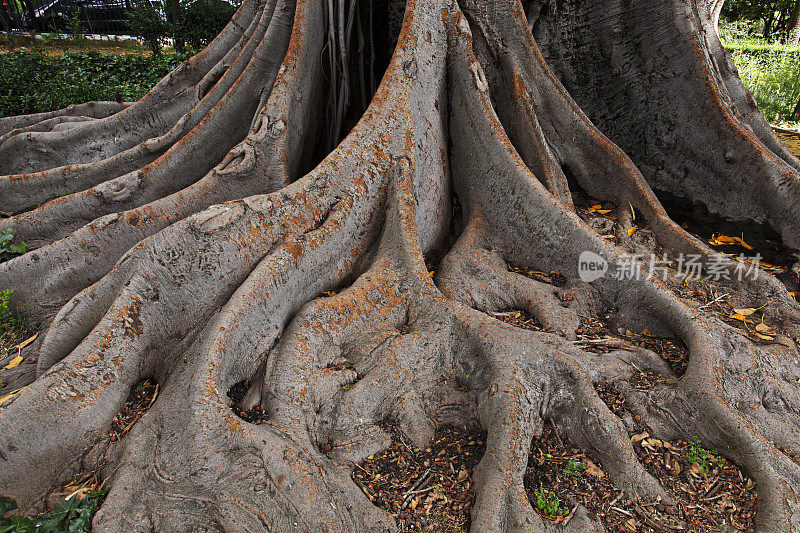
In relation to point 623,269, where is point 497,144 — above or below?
above

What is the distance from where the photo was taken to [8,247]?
3633mm

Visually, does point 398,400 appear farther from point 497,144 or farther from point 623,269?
point 497,144

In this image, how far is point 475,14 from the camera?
13.3 feet

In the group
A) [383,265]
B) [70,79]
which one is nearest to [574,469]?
[383,265]

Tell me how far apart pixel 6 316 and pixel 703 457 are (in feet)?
13.4

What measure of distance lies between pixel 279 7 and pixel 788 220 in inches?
185

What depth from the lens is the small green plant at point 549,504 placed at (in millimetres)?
2045

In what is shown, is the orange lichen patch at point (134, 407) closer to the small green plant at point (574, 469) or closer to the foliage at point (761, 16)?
the small green plant at point (574, 469)

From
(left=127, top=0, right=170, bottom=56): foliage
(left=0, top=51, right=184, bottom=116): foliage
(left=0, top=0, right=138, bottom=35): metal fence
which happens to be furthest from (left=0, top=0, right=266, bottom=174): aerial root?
(left=0, top=0, right=138, bottom=35): metal fence

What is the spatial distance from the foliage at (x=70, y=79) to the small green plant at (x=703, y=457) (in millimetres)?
8534

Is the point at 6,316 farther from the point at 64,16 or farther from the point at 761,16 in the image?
the point at 761,16

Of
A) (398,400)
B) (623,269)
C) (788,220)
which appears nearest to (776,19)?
(788,220)

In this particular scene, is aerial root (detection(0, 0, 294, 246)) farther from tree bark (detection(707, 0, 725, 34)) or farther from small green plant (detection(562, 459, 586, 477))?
tree bark (detection(707, 0, 725, 34))

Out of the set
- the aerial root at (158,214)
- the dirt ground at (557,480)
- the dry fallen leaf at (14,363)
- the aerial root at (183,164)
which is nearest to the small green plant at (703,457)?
the dirt ground at (557,480)
